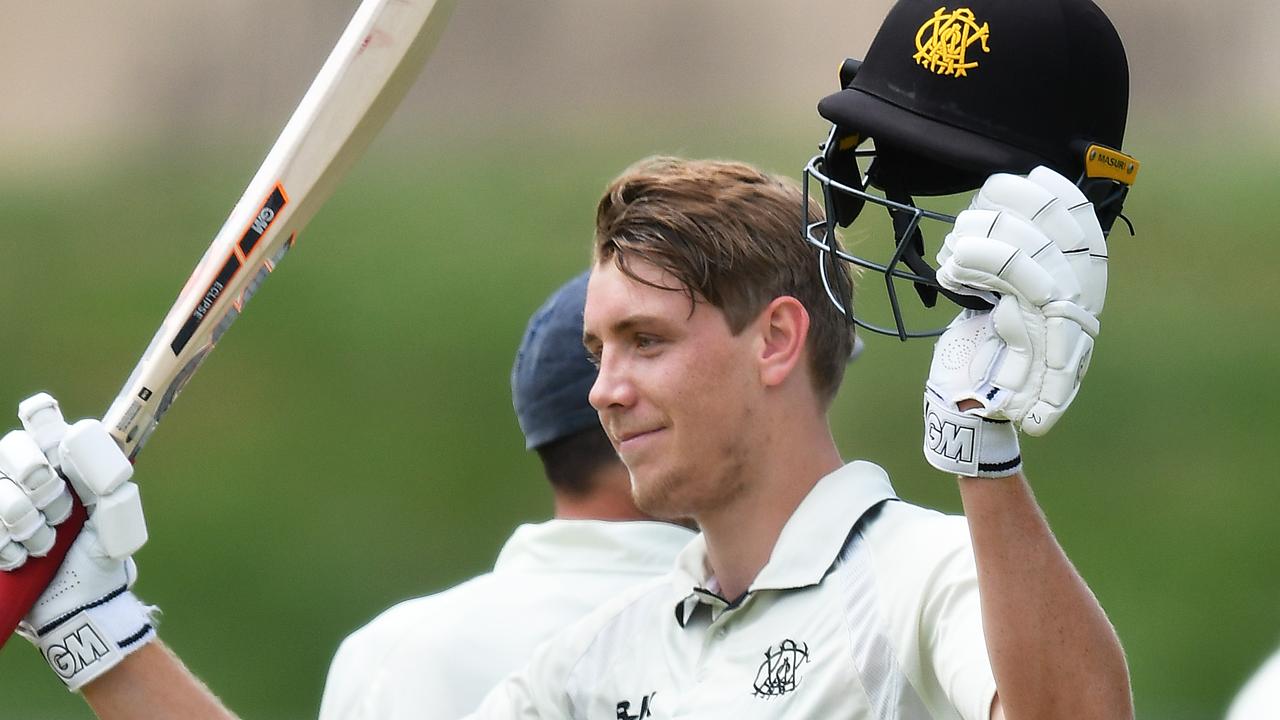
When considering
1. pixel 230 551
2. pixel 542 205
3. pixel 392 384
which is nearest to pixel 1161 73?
pixel 542 205

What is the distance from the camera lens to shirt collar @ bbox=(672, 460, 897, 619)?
1909 mm

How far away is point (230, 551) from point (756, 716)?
435 inches

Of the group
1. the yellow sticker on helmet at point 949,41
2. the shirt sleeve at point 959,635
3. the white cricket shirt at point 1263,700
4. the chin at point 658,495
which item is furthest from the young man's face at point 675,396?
the white cricket shirt at point 1263,700

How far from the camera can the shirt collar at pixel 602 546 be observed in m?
2.58

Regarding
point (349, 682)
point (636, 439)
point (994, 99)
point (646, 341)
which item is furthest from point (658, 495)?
point (349, 682)

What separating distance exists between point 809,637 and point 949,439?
0.38m

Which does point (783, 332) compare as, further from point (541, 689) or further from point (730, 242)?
point (541, 689)

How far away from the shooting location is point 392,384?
13461mm

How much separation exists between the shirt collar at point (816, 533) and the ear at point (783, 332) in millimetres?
148

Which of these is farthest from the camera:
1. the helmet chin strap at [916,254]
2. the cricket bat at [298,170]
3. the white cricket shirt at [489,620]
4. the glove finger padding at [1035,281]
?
the white cricket shirt at [489,620]

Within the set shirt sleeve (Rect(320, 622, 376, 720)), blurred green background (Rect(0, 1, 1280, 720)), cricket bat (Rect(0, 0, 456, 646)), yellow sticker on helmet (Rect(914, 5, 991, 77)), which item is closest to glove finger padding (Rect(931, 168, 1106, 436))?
yellow sticker on helmet (Rect(914, 5, 991, 77))

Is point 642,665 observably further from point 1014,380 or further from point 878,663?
point 1014,380

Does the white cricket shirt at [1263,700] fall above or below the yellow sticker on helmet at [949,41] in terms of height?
below

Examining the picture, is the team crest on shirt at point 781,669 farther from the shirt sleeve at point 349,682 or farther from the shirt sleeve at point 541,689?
the shirt sleeve at point 349,682
